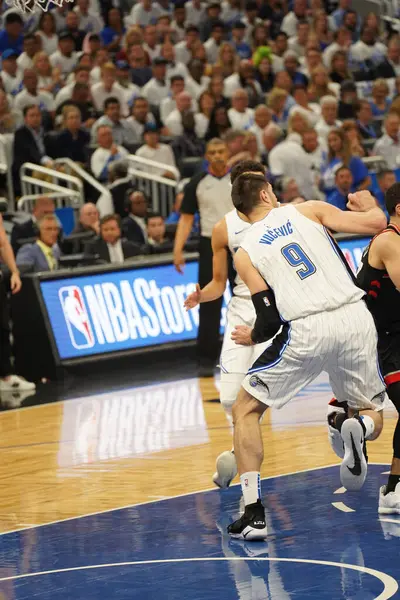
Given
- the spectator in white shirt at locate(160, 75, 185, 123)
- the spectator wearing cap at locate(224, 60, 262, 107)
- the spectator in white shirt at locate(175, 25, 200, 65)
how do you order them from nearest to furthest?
1. the spectator in white shirt at locate(160, 75, 185, 123)
2. the spectator wearing cap at locate(224, 60, 262, 107)
3. the spectator in white shirt at locate(175, 25, 200, 65)

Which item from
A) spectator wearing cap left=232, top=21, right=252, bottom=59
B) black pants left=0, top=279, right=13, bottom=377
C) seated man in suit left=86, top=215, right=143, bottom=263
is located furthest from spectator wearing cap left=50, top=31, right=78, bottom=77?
black pants left=0, top=279, right=13, bottom=377

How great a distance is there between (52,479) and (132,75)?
12.0m

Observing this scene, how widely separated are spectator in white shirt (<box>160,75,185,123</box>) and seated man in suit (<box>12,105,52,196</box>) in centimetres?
261

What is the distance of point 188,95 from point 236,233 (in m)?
10.2

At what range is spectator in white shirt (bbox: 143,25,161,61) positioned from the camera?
810 inches

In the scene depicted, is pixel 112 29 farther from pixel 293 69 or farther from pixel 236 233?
pixel 236 233

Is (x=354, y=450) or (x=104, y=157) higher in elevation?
(x=354, y=450)

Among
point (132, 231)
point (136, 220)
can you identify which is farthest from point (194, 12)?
point (132, 231)

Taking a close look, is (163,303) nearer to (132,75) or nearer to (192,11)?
(132,75)

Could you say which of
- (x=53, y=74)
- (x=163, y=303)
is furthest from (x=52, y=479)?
(x=53, y=74)

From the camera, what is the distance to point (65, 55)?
19531 mm

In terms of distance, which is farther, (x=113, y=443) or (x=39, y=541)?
(x=113, y=443)

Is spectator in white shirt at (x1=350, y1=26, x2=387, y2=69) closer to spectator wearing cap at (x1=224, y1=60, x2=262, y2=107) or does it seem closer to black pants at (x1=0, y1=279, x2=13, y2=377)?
spectator wearing cap at (x1=224, y1=60, x2=262, y2=107)

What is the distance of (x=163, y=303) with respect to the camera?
14.5 meters
